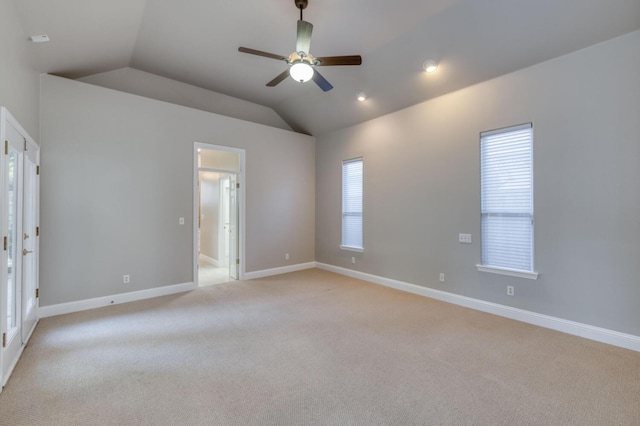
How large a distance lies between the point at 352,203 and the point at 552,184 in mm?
3322

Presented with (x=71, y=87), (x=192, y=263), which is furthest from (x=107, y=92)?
(x=192, y=263)

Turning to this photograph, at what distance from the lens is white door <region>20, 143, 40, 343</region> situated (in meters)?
2.97

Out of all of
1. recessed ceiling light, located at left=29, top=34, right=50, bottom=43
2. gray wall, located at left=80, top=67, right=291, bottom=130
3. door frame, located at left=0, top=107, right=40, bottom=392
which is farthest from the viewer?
gray wall, located at left=80, top=67, right=291, bottom=130

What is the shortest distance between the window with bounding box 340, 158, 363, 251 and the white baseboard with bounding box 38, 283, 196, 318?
10.2 ft

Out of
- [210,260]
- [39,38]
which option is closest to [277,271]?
[210,260]

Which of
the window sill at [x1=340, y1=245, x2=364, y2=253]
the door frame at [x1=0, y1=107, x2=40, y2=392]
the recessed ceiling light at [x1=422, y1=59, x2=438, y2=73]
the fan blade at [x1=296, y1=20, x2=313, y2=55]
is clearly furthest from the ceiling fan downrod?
the window sill at [x1=340, y1=245, x2=364, y2=253]

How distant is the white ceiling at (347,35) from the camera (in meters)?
2.85

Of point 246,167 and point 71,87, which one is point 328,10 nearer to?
point 246,167

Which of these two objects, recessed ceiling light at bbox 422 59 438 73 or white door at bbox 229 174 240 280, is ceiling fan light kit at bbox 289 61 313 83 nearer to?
recessed ceiling light at bbox 422 59 438 73

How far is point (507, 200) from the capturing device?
374 centimetres

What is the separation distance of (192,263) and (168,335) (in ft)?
6.15

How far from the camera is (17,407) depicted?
1.99 metres

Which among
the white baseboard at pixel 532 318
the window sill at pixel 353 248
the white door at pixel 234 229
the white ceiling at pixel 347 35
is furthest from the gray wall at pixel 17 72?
the white baseboard at pixel 532 318

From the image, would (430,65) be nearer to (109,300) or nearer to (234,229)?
(234,229)
